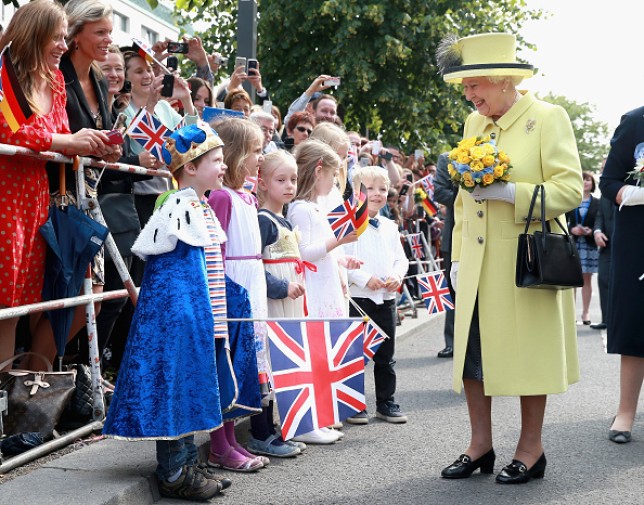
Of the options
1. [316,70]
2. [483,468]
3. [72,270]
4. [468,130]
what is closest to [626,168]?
[468,130]

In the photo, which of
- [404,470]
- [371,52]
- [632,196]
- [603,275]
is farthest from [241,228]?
[371,52]

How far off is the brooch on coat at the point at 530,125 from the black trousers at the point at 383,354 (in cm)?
224

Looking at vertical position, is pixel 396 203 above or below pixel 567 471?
above

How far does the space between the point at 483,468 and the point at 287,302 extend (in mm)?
1497

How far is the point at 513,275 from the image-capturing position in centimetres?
508

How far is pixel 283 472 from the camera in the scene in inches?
208

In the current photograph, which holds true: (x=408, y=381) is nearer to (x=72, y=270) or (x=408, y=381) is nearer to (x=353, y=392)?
(x=353, y=392)

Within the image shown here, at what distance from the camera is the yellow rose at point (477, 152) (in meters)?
4.90

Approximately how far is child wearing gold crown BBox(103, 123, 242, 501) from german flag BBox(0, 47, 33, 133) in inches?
34.7

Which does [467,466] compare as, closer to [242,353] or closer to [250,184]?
[242,353]

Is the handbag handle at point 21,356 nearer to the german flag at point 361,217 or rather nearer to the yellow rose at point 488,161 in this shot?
the german flag at point 361,217

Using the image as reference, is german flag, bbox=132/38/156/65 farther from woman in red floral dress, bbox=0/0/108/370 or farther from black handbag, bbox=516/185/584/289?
black handbag, bbox=516/185/584/289

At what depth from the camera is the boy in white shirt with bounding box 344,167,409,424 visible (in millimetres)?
6922

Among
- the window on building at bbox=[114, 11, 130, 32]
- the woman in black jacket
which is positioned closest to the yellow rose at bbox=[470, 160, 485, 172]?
the woman in black jacket
